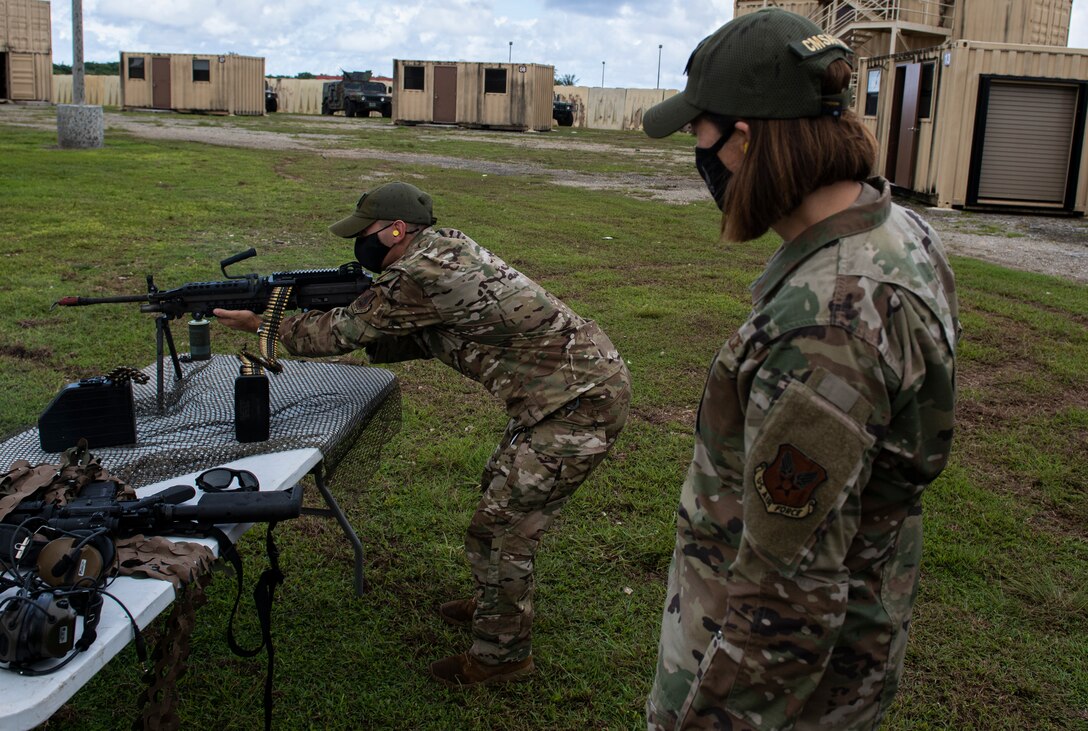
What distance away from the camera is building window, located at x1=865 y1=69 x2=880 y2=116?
20.1 meters

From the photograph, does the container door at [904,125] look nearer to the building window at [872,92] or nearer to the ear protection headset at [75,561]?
the building window at [872,92]

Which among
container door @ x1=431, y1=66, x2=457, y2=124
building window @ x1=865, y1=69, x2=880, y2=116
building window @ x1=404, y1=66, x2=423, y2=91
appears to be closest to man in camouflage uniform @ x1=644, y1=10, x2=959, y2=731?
building window @ x1=865, y1=69, x2=880, y2=116

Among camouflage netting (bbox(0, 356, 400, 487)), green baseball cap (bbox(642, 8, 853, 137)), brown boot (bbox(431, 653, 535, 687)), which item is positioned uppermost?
green baseball cap (bbox(642, 8, 853, 137))

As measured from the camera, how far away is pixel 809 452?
1477 mm

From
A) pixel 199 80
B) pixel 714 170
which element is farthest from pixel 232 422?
pixel 199 80

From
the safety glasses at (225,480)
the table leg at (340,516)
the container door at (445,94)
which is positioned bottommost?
the table leg at (340,516)

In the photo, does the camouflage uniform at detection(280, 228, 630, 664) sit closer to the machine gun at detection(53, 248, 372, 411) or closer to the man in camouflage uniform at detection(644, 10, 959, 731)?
the machine gun at detection(53, 248, 372, 411)

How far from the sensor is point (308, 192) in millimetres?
15156

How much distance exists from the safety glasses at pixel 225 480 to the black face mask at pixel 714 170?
5.26 feet

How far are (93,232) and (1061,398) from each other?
1001cm

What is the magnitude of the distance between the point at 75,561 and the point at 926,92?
60.1 ft

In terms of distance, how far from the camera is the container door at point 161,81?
37875mm

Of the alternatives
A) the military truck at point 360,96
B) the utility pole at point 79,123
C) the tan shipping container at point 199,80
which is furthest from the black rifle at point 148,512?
the military truck at point 360,96

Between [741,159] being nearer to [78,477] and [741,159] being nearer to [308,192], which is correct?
[78,477]
